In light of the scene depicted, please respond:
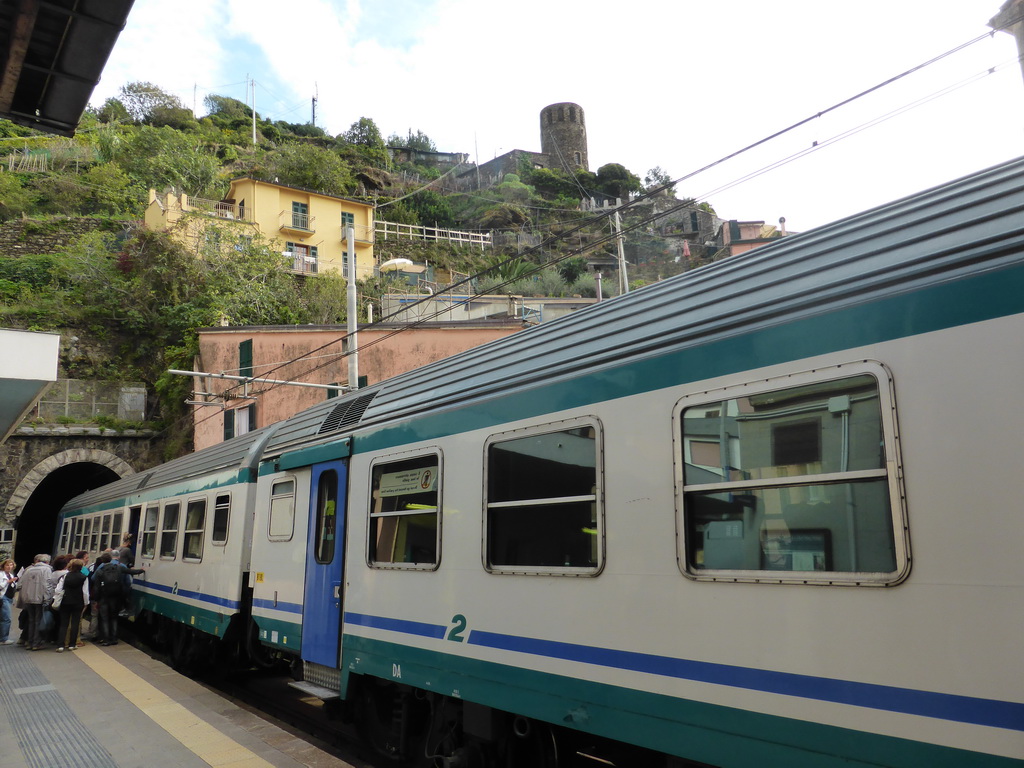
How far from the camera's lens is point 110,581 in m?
12.6

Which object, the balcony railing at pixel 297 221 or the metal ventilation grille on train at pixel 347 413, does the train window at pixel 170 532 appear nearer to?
the metal ventilation grille on train at pixel 347 413

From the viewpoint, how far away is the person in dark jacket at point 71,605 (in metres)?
11.7

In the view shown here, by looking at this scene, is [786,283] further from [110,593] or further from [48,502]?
[48,502]

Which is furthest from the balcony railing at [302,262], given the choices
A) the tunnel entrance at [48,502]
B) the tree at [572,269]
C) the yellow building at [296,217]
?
the tree at [572,269]

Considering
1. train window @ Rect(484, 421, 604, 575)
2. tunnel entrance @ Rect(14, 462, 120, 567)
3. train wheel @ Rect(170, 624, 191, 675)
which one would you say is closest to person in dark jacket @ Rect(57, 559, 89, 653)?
train wheel @ Rect(170, 624, 191, 675)

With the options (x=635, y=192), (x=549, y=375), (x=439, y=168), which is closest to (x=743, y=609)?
(x=549, y=375)

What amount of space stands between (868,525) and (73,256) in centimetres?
3859

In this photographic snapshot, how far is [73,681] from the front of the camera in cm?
927

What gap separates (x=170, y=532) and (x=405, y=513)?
28.2 ft

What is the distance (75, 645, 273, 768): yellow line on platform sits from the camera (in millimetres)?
5785

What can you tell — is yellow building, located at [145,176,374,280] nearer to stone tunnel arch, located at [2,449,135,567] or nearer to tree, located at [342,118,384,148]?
stone tunnel arch, located at [2,449,135,567]

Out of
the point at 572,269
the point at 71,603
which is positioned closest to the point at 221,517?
the point at 71,603

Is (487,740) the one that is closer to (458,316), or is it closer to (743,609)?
(743,609)

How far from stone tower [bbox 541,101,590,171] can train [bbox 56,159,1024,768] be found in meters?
85.0
